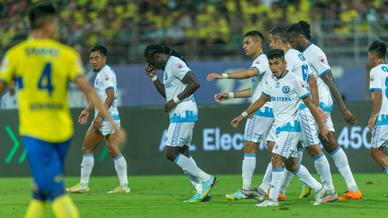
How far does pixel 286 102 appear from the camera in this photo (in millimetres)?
12109

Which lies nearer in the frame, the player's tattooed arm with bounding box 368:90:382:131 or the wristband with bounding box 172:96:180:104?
the wristband with bounding box 172:96:180:104

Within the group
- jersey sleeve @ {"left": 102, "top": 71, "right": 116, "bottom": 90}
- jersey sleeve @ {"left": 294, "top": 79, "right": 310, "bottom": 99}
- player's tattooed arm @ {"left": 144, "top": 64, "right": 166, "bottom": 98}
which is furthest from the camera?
jersey sleeve @ {"left": 102, "top": 71, "right": 116, "bottom": 90}

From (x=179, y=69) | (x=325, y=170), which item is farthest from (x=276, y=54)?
(x=325, y=170)

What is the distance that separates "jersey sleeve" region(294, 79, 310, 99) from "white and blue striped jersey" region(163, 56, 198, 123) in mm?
1875

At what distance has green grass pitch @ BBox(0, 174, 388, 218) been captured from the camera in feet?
38.3

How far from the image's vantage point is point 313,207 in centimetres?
1229

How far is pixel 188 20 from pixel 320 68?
40.0 ft

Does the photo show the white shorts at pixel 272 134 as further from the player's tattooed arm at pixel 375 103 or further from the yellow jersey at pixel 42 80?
the yellow jersey at pixel 42 80

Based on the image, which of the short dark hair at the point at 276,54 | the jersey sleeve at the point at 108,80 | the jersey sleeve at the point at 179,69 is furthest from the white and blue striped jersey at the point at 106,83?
the short dark hair at the point at 276,54

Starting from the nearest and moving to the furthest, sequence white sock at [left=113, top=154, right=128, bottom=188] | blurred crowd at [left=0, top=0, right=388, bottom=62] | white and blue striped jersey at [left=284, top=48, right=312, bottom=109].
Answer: white and blue striped jersey at [left=284, top=48, right=312, bottom=109] → white sock at [left=113, top=154, right=128, bottom=188] → blurred crowd at [left=0, top=0, right=388, bottom=62]

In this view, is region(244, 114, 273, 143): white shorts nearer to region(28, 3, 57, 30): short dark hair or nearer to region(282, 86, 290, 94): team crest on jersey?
region(282, 86, 290, 94): team crest on jersey

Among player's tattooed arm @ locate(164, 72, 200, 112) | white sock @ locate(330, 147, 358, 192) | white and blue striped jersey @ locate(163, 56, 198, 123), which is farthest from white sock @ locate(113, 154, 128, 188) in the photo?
white sock @ locate(330, 147, 358, 192)

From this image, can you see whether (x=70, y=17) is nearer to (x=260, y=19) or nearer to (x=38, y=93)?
(x=260, y=19)

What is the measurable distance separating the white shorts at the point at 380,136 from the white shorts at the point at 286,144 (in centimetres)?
216
